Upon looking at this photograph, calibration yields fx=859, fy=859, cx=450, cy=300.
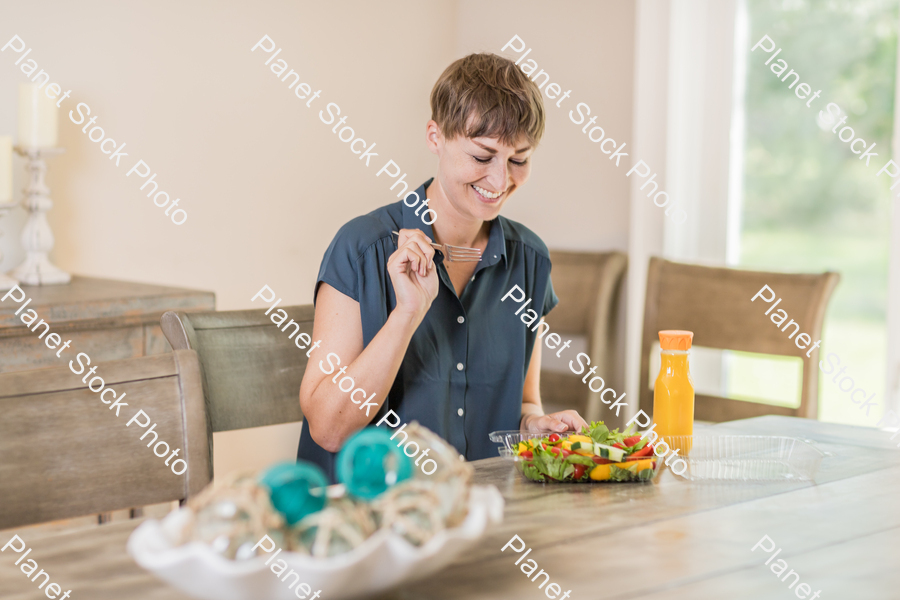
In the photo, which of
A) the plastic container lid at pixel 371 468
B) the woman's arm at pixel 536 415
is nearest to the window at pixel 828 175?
the woman's arm at pixel 536 415

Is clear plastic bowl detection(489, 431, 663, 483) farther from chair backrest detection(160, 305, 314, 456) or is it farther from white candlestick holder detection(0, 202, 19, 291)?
white candlestick holder detection(0, 202, 19, 291)

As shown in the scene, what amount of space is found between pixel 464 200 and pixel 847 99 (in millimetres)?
1326

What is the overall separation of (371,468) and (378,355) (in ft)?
2.09

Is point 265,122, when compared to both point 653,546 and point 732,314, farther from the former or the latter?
point 653,546

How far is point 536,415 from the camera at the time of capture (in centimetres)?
148

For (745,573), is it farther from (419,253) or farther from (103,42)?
(103,42)

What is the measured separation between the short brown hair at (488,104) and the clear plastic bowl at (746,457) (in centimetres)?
54

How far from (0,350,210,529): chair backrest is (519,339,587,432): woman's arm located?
50 cm

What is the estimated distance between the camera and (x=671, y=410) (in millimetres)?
1186

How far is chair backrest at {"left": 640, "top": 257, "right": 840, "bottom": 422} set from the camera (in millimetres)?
2000

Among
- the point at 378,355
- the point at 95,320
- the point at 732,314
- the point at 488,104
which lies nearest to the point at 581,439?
the point at 378,355

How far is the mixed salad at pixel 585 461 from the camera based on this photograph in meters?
1.04

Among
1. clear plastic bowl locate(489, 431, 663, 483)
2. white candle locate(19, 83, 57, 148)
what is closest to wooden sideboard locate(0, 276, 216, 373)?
white candle locate(19, 83, 57, 148)

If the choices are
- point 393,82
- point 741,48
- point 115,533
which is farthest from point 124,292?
point 741,48
